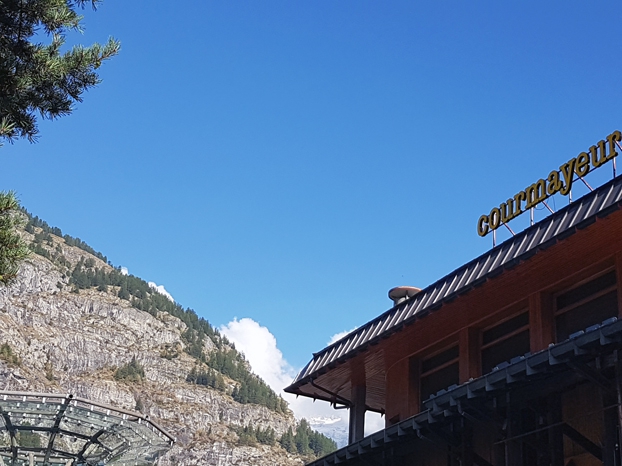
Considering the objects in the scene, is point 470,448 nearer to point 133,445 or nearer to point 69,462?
point 133,445

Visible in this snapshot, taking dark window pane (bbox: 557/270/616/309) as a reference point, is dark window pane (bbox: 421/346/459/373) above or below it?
above

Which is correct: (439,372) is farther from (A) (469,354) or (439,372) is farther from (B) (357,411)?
(B) (357,411)

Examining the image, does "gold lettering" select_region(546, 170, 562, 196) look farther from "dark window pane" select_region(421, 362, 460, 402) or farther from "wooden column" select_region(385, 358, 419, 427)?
"wooden column" select_region(385, 358, 419, 427)

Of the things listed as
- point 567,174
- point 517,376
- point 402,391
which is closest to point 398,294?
point 402,391

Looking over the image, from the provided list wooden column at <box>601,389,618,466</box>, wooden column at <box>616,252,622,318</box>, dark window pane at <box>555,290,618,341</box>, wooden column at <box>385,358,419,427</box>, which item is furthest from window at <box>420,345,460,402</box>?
wooden column at <box>601,389,618,466</box>

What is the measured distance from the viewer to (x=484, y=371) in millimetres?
24016

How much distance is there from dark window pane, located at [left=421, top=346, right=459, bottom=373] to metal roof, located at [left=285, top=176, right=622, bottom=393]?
204cm

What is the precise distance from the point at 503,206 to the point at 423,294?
388cm

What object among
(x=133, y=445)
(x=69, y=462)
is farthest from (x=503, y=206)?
(x=69, y=462)

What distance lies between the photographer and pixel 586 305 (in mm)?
21125

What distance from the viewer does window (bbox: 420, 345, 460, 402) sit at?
25.5m

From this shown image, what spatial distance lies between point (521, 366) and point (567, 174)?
8.06m

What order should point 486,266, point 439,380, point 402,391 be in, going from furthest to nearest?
point 402,391, point 439,380, point 486,266

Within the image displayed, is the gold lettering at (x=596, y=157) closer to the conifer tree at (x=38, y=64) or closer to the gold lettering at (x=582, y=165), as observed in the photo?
the gold lettering at (x=582, y=165)
